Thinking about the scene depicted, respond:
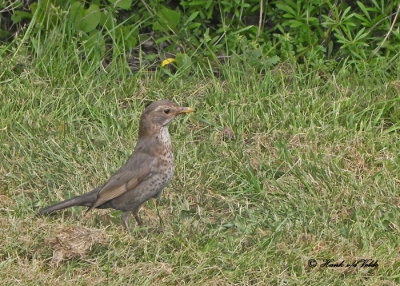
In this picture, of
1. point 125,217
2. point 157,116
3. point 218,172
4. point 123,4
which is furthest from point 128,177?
point 123,4

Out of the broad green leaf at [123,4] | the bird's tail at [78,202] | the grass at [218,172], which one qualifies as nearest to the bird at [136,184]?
the bird's tail at [78,202]

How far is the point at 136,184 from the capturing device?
23.5 ft

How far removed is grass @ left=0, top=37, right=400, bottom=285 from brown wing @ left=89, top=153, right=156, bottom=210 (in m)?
0.21

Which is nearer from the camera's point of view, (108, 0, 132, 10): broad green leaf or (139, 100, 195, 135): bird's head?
(139, 100, 195, 135): bird's head

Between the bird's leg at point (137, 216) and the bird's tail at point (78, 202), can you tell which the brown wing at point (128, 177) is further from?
the bird's leg at point (137, 216)

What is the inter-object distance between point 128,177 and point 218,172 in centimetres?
86

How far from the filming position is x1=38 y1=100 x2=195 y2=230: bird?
709 cm

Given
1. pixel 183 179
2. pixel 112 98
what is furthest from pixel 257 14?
pixel 183 179

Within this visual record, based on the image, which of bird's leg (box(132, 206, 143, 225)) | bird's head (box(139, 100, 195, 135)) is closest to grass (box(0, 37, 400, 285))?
bird's leg (box(132, 206, 143, 225))

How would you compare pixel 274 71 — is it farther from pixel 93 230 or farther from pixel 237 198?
pixel 93 230

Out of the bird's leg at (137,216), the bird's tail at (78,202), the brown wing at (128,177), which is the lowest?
the bird's leg at (137,216)

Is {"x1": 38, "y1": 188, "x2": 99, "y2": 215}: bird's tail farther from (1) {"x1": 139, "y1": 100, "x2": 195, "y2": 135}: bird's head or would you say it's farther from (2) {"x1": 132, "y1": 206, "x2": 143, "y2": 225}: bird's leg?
(1) {"x1": 139, "y1": 100, "x2": 195, "y2": 135}: bird's head

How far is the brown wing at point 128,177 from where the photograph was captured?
279 inches

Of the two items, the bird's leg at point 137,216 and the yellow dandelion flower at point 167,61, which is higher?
the bird's leg at point 137,216
